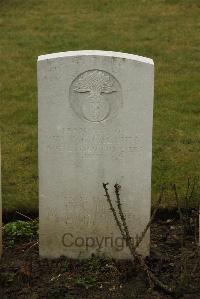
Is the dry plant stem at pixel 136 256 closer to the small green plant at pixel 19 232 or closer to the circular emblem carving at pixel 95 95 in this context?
the circular emblem carving at pixel 95 95

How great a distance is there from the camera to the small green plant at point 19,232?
525cm

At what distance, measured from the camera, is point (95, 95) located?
4645mm

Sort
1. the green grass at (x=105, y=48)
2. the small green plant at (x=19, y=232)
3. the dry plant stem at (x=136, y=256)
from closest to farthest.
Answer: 1. the dry plant stem at (x=136, y=256)
2. the small green plant at (x=19, y=232)
3. the green grass at (x=105, y=48)

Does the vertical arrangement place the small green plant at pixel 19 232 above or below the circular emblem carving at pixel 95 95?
below

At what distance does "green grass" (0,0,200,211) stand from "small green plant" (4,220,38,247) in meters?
0.36

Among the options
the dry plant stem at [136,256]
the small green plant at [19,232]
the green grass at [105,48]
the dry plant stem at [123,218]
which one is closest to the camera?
the dry plant stem at [136,256]

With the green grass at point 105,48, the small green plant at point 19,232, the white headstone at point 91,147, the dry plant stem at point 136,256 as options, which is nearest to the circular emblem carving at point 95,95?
the white headstone at point 91,147

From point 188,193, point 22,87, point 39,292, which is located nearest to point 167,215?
point 188,193

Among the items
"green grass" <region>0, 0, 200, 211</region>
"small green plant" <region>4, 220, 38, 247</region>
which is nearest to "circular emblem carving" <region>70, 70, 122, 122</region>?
"small green plant" <region>4, 220, 38, 247</region>

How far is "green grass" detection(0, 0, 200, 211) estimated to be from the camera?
6559 mm

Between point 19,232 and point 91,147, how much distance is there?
104 cm

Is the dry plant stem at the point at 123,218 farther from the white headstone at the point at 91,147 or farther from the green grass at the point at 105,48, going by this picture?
the green grass at the point at 105,48

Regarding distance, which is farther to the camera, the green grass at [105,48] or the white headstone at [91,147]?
the green grass at [105,48]

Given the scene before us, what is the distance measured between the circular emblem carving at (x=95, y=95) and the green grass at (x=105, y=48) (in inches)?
56.3
